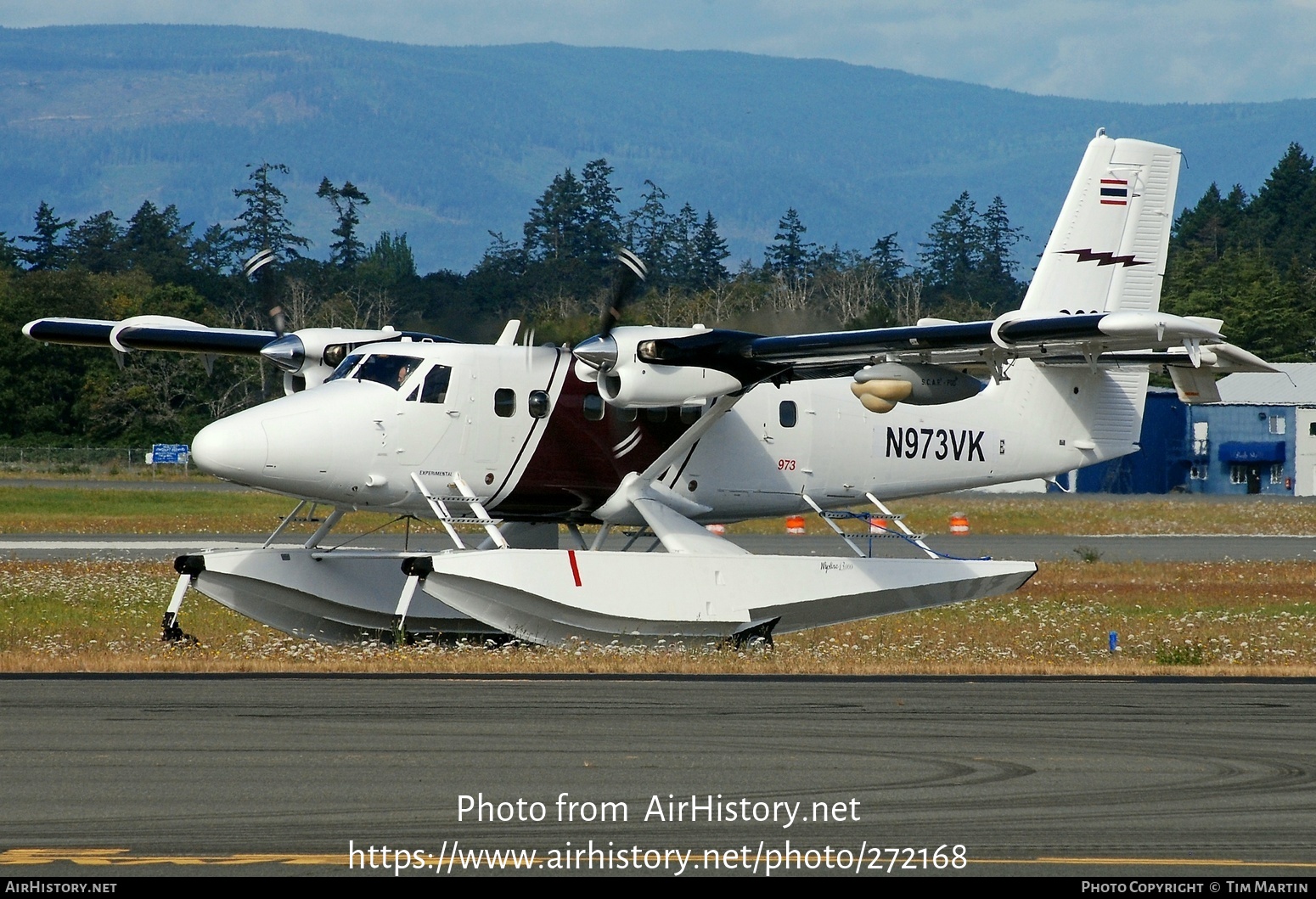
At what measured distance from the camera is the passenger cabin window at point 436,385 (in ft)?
55.5

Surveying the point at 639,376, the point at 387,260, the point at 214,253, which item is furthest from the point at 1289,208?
the point at 639,376

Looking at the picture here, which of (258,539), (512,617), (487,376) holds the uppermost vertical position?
(487,376)

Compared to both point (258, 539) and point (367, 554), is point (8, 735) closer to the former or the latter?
point (367, 554)

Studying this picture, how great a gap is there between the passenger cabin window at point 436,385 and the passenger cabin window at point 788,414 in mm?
4290

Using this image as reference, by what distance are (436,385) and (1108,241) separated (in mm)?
8668

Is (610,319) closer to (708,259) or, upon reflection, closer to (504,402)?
(504,402)

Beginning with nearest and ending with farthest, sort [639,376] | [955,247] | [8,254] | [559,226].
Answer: [639,376]
[559,226]
[8,254]
[955,247]

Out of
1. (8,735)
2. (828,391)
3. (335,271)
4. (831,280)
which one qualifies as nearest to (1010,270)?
(831,280)

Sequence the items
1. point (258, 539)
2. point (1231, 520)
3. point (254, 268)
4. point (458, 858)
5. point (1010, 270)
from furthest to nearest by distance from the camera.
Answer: point (1010, 270)
point (1231, 520)
point (258, 539)
point (254, 268)
point (458, 858)

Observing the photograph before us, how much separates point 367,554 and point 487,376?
7.73 ft

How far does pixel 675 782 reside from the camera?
867 centimetres

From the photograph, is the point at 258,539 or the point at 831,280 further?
the point at 831,280

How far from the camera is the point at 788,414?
62.7 ft

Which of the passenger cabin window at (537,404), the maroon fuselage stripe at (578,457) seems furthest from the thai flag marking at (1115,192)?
the passenger cabin window at (537,404)
